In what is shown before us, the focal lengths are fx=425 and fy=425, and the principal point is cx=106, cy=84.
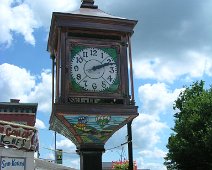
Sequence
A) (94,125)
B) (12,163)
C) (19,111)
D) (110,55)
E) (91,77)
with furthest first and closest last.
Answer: (19,111)
(12,163)
(110,55)
(91,77)
(94,125)

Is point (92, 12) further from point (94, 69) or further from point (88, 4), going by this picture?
point (94, 69)

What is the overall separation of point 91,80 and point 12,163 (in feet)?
13.0

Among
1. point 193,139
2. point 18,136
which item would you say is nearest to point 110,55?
point 18,136

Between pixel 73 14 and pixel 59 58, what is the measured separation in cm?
95

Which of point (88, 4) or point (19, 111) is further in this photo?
point (19, 111)

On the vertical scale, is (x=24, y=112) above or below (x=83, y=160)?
above

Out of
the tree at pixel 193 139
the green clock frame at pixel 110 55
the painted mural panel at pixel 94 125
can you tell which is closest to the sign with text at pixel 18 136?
the painted mural panel at pixel 94 125

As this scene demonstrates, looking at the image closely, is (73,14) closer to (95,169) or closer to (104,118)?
(104,118)

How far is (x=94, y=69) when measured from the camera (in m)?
8.74

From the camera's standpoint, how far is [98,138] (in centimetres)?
870

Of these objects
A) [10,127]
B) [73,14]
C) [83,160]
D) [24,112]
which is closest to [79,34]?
[73,14]

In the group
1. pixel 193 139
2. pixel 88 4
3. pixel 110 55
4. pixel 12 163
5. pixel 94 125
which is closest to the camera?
pixel 94 125

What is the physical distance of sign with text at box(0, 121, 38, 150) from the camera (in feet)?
37.1

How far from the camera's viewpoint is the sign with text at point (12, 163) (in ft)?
36.0
